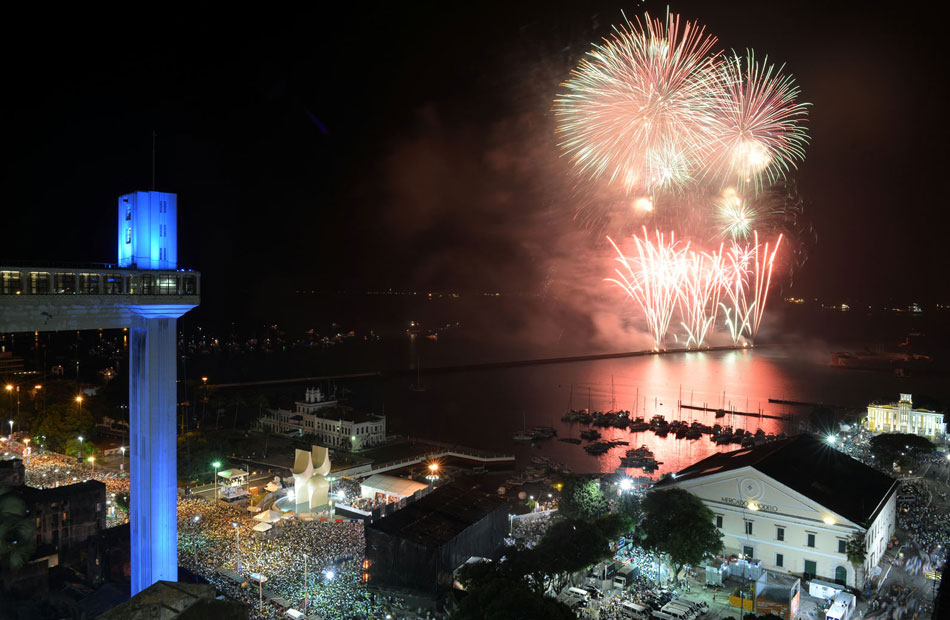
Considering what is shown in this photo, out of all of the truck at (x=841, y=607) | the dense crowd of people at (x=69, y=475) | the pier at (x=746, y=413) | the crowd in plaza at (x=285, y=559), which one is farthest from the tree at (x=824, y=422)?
the dense crowd of people at (x=69, y=475)

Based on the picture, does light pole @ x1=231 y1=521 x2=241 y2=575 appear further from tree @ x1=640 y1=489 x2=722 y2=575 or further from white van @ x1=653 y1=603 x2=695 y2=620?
tree @ x1=640 y1=489 x2=722 y2=575

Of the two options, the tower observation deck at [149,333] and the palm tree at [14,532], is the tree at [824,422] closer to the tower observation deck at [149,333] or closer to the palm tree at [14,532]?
the tower observation deck at [149,333]

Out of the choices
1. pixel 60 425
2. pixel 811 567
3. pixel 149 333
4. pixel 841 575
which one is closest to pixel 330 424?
pixel 60 425

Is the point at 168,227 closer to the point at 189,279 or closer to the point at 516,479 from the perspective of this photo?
the point at 189,279

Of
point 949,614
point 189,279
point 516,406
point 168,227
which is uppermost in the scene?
point 168,227

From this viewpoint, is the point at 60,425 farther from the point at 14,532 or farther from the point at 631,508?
the point at 631,508

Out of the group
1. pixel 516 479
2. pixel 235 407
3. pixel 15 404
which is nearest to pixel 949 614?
pixel 516 479
